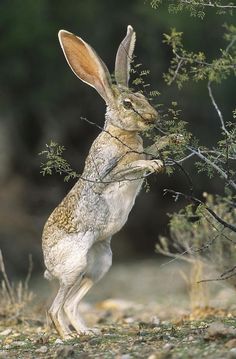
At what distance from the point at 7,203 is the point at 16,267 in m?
1.91

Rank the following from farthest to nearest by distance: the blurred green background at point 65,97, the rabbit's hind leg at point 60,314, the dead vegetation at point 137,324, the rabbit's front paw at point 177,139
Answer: the blurred green background at point 65,97 → the rabbit's hind leg at point 60,314 → the rabbit's front paw at point 177,139 → the dead vegetation at point 137,324

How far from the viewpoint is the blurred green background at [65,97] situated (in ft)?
49.9

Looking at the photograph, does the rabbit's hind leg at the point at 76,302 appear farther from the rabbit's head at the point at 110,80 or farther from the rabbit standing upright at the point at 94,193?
the rabbit's head at the point at 110,80

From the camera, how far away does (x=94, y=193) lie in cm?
784

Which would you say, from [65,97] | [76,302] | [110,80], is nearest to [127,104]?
[110,80]

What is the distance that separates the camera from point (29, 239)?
1546 cm

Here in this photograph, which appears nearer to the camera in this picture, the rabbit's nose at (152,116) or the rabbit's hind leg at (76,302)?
the rabbit's nose at (152,116)

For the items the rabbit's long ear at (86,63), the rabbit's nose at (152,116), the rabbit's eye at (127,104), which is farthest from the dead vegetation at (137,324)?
the rabbit's long ear at (86,63)

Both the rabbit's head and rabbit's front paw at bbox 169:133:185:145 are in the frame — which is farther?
the rabbit's head

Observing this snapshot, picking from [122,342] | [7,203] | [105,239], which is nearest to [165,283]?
[7,203]

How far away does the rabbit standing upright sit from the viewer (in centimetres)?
773

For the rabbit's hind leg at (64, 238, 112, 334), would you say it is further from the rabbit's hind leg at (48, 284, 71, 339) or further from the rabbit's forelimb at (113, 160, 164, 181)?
the rabbit's forelimb at (113, 160, 164, 181)

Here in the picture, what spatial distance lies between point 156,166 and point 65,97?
30.3 ft

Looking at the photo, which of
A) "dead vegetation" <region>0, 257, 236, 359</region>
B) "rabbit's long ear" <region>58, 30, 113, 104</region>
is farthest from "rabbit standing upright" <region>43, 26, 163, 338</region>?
"dead vegetation" <region>0, 257, 236, 359</region>
